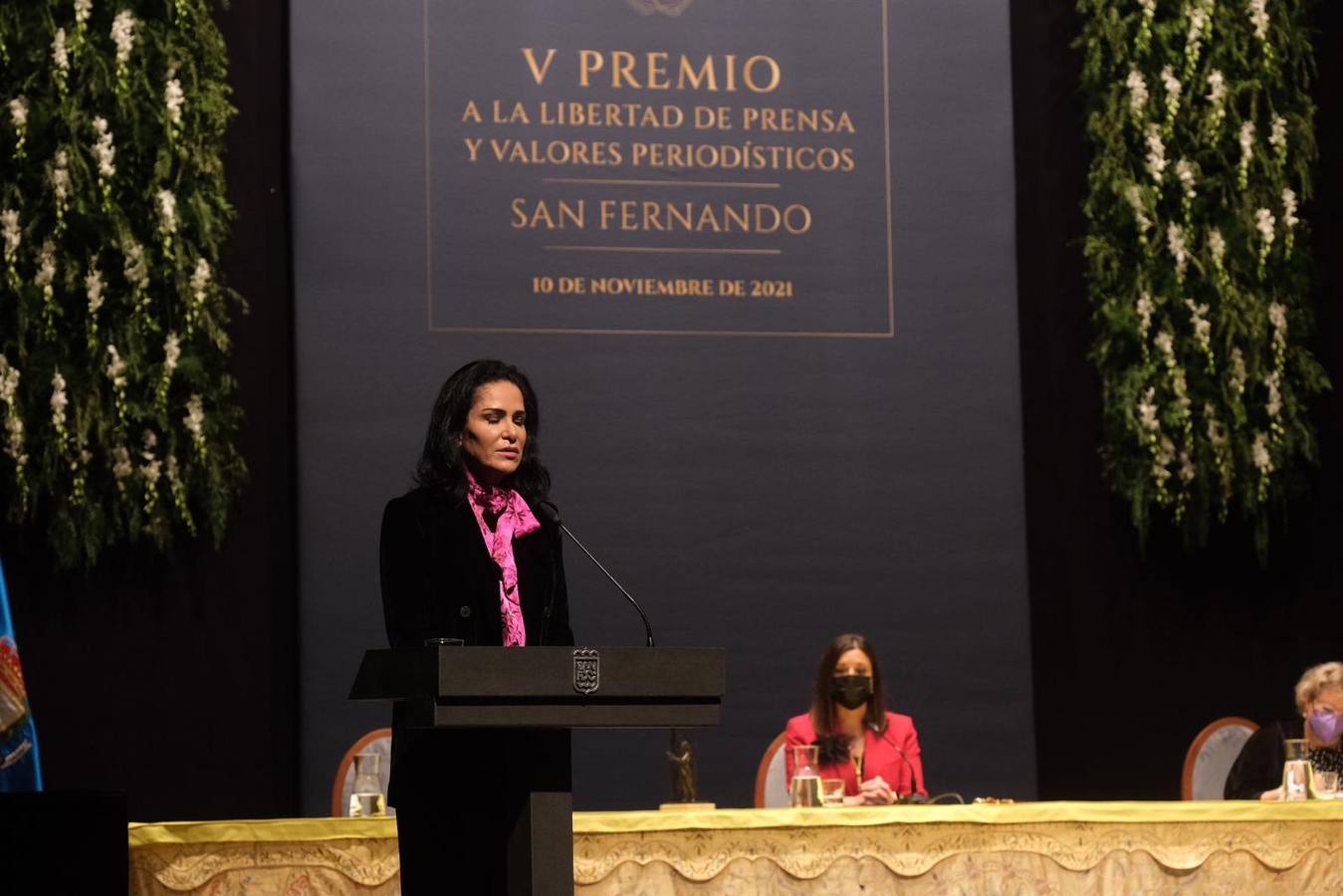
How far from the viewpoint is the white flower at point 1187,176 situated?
5965 millimetres

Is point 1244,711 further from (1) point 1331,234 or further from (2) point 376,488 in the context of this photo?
(2) point 376,488

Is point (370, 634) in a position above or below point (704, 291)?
below

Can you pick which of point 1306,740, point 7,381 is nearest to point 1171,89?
point 1306,740

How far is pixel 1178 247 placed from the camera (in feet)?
19.6

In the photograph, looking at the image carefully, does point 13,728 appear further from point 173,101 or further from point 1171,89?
point 1171,89

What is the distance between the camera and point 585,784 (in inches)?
217

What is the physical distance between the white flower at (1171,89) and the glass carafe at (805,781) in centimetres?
281

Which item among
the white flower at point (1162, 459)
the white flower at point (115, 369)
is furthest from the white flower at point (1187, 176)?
the white flower at point (115, 369)

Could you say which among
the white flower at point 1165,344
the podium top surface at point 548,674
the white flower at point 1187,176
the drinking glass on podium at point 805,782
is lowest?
the drinking glass on podium at point 805,782

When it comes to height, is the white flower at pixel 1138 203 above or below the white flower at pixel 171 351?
above

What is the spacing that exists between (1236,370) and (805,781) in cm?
258

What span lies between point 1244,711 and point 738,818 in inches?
116

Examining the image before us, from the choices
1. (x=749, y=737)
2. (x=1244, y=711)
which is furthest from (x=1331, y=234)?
(x=749, y=737)

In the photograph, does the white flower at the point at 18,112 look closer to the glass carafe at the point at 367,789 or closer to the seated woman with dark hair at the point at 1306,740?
the glass carafe at the point at 367,789
